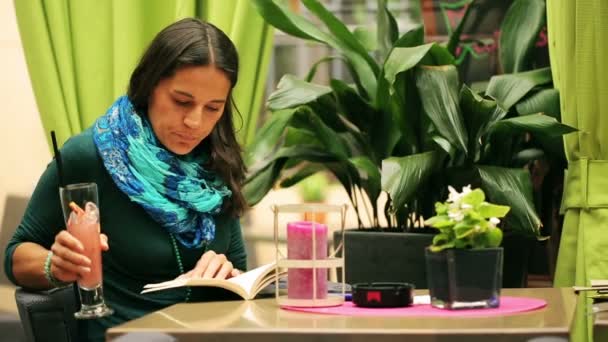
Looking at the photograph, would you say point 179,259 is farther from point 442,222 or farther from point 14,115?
point 14,115

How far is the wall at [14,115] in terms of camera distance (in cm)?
304

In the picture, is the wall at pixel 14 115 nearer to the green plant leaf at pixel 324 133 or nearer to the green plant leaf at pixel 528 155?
the green plant leaf at pixel 324 133

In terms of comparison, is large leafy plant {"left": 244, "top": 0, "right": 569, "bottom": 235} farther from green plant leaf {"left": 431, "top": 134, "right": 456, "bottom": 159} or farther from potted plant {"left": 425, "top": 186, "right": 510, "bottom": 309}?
potted plant {"left": 425, "top": 186, "right": 510, "bottom": 309}

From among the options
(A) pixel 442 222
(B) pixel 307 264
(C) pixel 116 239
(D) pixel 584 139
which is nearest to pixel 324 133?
(D) pixel 584 139

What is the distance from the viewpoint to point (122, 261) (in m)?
2.00

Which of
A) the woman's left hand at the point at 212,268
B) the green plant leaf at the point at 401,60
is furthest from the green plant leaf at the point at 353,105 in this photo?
the woman's left hand at the point at 212,268

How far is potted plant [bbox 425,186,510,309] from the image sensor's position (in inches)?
55.5

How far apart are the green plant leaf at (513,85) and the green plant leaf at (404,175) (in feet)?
0.96

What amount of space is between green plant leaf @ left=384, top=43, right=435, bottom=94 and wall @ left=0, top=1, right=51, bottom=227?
1263 millimetres

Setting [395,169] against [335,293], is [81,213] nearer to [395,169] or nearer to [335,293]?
[335,293]

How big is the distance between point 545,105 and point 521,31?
10.5 inches

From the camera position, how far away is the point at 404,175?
2.34 meters

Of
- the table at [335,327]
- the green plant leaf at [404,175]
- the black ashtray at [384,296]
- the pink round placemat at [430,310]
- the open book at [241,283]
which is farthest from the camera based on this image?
the green plant leaf at [404,175]

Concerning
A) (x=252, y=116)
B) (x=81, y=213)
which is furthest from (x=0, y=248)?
(x=81, y=213)
